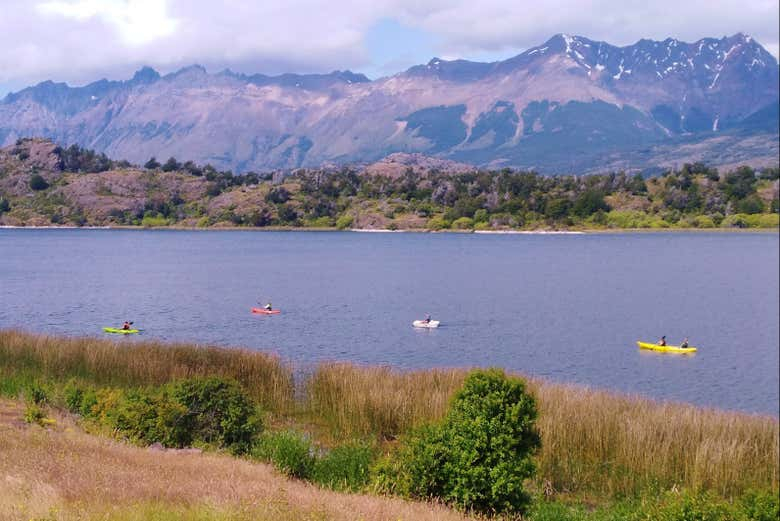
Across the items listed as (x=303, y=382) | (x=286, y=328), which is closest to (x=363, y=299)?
(x=286, y=328)

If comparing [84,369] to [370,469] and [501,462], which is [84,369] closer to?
[370,469]

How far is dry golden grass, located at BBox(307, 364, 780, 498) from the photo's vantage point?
67.1 ft

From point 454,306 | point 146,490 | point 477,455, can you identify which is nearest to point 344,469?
point 477,455

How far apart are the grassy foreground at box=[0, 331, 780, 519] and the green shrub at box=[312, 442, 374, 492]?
1989 mm

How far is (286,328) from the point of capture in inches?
2317

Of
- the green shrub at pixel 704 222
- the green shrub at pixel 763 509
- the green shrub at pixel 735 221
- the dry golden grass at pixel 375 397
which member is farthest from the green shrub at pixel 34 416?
the green shrub at pixel 735 221

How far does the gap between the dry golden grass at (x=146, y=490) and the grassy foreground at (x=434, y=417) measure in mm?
193

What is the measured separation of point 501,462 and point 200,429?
812cm

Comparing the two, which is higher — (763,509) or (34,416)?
(34,416)

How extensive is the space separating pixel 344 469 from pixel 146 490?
6564 millimetres

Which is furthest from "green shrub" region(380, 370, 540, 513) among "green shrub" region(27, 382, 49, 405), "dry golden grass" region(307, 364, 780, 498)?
"green shrub" region(27, 382, 49, 405)

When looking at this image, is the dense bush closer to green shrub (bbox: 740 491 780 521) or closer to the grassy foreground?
the grassy foreground

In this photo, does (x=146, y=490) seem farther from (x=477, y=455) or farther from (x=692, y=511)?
(x=692, y=511)

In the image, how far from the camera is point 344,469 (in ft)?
56.5
